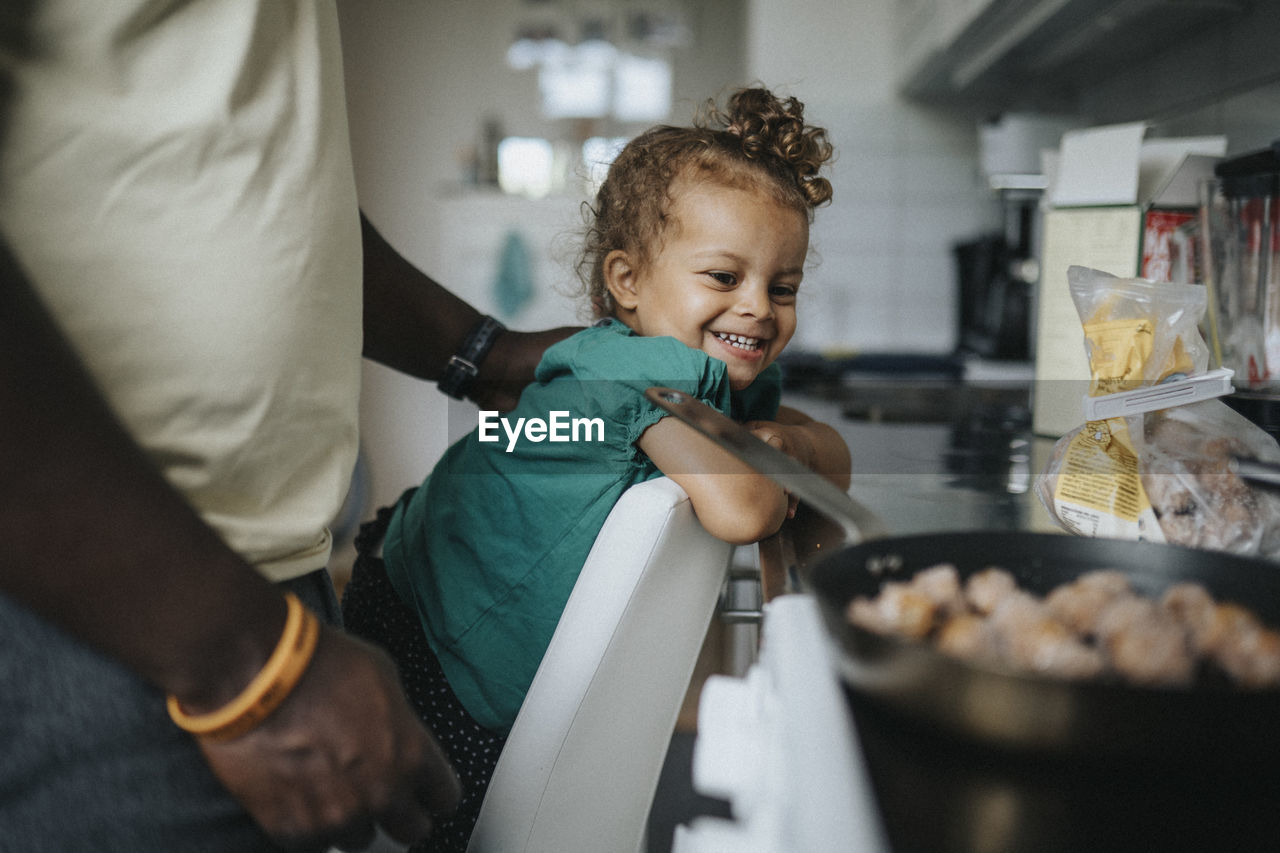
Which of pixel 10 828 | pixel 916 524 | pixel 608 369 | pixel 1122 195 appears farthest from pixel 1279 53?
pixel 10 828

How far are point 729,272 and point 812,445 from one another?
Result: 212 millimetres

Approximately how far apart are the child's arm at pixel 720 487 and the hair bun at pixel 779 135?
42 centimetres

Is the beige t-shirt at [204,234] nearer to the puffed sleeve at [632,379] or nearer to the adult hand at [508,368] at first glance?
the puffed sleeve at [632,379]

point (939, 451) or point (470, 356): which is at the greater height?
point (470, 356)

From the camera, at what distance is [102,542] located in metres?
0.35

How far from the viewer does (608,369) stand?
0.79 m

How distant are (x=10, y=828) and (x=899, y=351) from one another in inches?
96.5

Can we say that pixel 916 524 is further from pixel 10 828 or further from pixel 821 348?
pixel 821 348

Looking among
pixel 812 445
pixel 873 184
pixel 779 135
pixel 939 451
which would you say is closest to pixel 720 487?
pixel 812 445

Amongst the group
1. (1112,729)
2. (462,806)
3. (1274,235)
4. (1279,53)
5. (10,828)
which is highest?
(1279,53)

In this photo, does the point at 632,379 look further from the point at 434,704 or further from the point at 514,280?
the point at 514,280

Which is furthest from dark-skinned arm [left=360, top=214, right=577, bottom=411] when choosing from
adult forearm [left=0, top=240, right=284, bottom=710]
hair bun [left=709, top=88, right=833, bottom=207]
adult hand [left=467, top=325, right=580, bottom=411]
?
adult forearm [left=0, top=240, right=284, bottom=710]

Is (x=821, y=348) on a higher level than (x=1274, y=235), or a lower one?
lower

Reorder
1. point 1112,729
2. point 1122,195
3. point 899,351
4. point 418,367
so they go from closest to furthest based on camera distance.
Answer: point 1112,729 < point 418,367 < point 1122,195 < point 899,351
